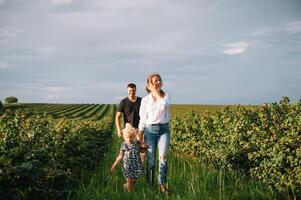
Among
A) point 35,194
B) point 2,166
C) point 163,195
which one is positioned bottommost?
point 163,195

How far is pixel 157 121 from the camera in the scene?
327 inches

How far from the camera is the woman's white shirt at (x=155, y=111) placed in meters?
8.32

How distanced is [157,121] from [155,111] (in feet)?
0.64

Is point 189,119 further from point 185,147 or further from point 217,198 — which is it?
point 217,198

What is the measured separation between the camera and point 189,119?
51.3 ft

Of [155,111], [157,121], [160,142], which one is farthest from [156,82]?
[160,142]

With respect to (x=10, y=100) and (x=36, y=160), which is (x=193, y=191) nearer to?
(x=36, y=160)

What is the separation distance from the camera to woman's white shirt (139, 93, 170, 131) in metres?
8.32

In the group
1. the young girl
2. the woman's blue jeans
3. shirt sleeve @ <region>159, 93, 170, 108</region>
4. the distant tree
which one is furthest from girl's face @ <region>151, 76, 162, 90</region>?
the distant tree

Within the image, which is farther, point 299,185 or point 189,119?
point 189,119

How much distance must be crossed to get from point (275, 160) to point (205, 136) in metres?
4.90

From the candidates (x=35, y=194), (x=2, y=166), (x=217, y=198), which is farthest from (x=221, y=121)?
(x=2, y=166)

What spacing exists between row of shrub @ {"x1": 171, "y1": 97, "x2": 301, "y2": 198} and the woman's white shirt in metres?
1.61

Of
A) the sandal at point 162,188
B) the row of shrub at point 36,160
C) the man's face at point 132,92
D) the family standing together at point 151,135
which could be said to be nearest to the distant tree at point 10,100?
the row of shrub at point 36,160
